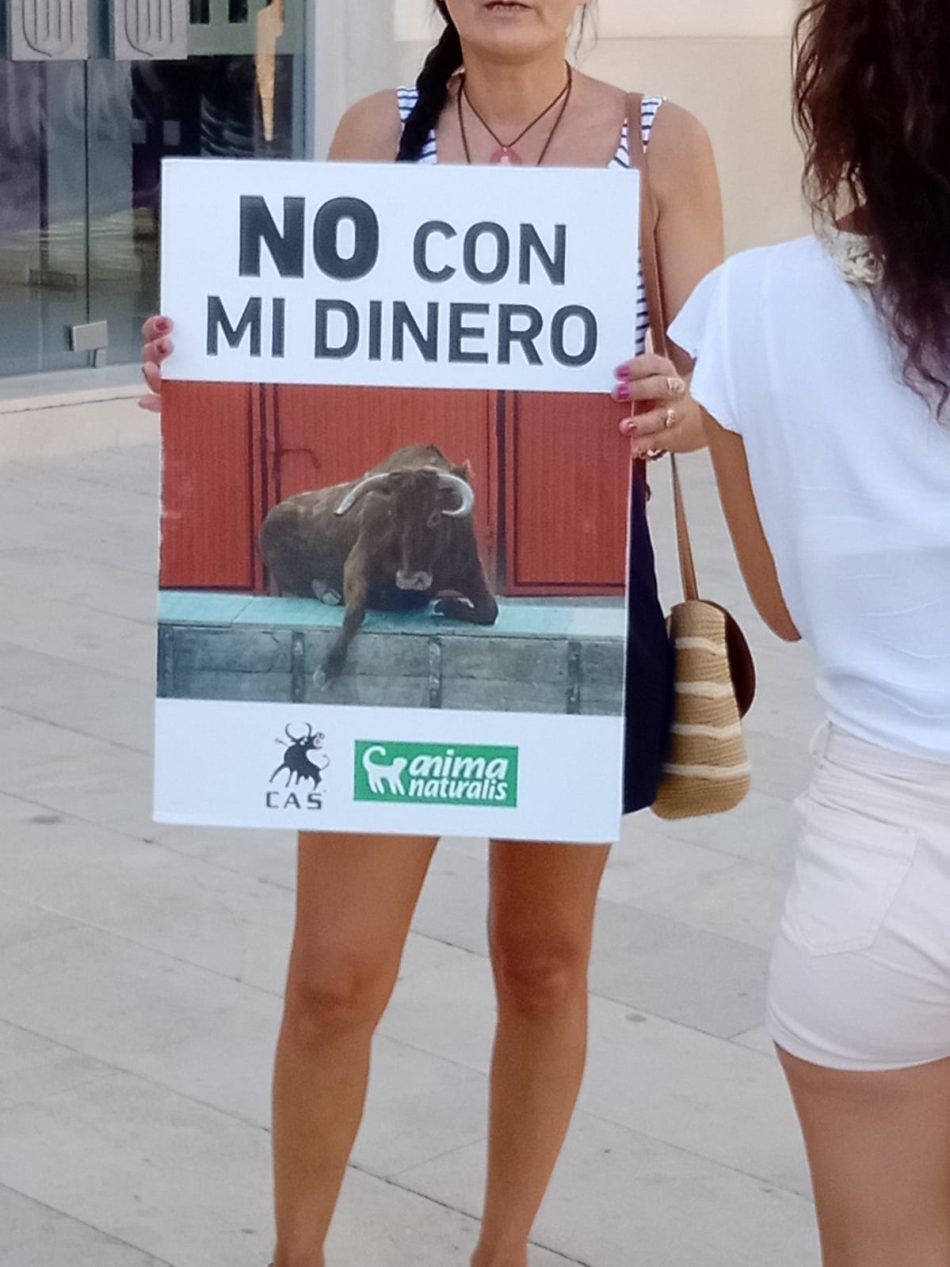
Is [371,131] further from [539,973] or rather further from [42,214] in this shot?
[42,214]

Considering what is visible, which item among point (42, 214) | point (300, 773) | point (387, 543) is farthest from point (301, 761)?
point (42, 214)

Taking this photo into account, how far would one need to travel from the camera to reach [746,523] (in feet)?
6.02

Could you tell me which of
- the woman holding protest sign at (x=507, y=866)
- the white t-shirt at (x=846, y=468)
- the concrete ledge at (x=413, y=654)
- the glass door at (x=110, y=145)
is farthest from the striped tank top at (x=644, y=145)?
the glass door at (x=110, y=145)

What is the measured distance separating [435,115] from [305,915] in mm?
995

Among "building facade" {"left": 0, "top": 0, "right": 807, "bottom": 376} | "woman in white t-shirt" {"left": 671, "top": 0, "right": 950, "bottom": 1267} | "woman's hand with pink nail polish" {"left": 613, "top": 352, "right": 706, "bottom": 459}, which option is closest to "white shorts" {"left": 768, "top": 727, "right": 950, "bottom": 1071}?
"woman in white t-shirt" {"left": 671, "top": 0, "right": 950, "bottom": 1267}

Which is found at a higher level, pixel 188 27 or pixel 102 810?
pixel 188 27

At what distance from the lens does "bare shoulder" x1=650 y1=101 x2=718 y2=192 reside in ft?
8.30

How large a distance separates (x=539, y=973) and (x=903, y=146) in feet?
4.47

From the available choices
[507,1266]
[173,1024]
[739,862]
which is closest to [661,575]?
[739,862]

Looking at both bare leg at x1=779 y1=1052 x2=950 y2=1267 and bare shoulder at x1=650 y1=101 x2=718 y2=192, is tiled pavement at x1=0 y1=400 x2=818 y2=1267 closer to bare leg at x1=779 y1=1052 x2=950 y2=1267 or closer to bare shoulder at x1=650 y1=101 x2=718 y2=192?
bare leg at x1=779 y1=1052 x2=950 y2=1267

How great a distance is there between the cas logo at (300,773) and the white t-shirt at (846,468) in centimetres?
77

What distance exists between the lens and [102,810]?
4.82 m

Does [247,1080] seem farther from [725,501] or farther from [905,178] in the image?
[905,178]

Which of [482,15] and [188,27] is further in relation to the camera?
[188,27]
